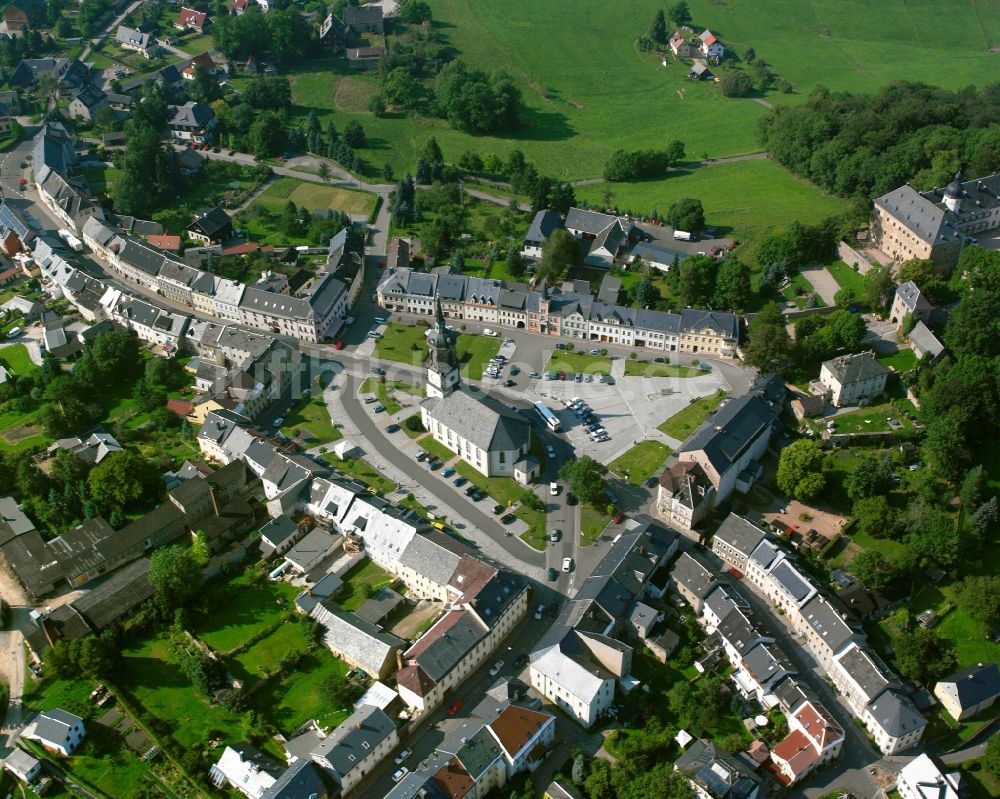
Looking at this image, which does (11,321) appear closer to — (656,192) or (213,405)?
(213,405)

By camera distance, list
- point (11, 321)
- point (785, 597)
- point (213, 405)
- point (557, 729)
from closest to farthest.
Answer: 1. point (557, 729)
2. point (785, 597)
3. point (213, 405)
4. point (11, 321)

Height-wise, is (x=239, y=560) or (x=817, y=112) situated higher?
(x=817, y=112)

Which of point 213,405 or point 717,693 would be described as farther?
point 213,405

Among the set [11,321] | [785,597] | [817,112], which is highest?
[817,112]

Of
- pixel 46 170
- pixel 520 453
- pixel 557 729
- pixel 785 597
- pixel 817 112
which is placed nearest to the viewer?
pixel 557 729

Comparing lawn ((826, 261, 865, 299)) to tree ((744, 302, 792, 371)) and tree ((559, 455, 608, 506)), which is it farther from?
tree ((559, 455, 608, 506))

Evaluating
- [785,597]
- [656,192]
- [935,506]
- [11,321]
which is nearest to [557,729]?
[785,597]

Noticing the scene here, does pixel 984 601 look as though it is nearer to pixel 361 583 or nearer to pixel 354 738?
pixel 354 738
